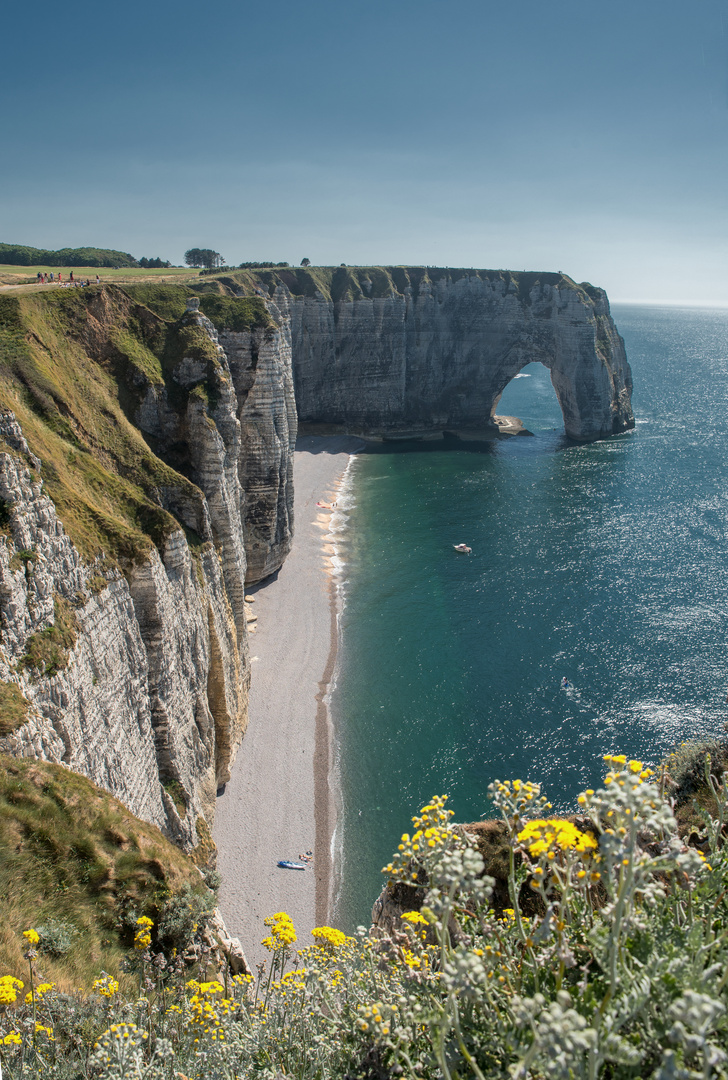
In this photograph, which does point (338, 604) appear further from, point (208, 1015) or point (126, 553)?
point (208, 1015)

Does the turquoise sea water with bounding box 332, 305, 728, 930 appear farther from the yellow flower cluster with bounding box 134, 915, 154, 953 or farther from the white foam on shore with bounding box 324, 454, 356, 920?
the yellow flower cluster with bounding box 134, 915, 154, 953

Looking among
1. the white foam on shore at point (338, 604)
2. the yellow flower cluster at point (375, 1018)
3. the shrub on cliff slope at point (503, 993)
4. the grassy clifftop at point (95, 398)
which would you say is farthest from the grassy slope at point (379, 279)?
the yellow flower cluster at point (375, 1018)

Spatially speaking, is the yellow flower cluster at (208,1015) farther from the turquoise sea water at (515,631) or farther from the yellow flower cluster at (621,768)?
the turquoise sea water at (515,631)

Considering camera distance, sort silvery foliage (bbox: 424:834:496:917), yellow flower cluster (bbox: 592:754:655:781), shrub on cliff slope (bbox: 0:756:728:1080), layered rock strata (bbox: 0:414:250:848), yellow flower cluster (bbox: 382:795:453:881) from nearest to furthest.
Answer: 1. shrub on cliff slope (bbox: 0:756:728:1080)
2. silvery foliage (bbox: 424:834:496:917)
3. yellow flower cluster (bbox: 592:754:655:781)
4. yellow flower cluster (bbox: 382:795:453:881)
5. layered rock strata (bbox: 0:414:250:848)

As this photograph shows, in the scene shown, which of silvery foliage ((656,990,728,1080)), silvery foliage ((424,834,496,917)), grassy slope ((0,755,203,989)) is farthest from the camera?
grassy slope ((0,755,203,989))

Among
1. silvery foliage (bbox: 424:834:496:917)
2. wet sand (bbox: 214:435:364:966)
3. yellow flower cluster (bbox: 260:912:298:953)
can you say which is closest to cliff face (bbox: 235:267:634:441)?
wet sand (bbox: 214:435:364:966)

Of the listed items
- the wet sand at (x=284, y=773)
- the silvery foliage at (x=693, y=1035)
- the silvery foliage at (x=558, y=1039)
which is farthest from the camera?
the wet sand at (x=284, y=773)
